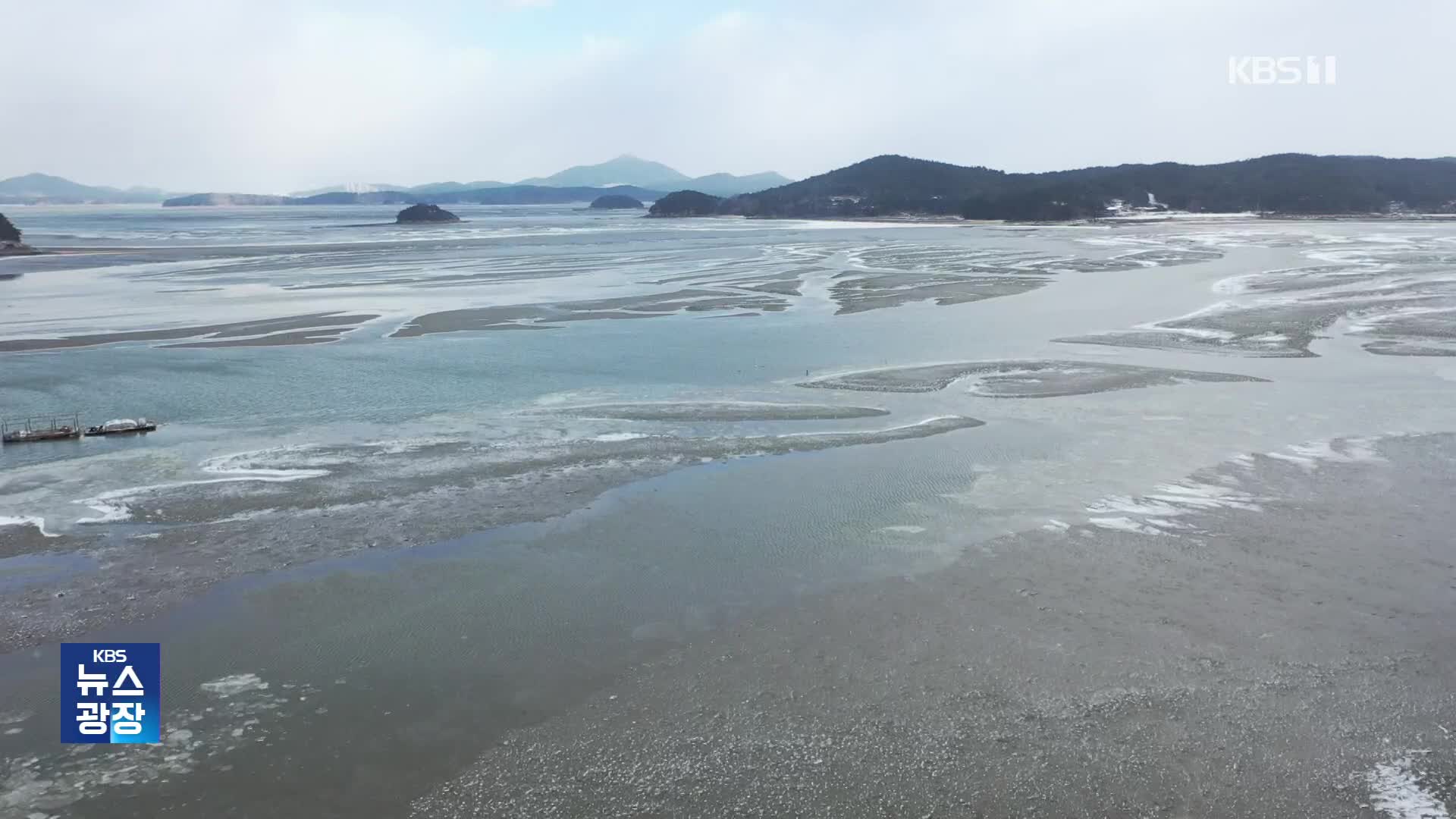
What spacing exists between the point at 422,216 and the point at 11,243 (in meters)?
37.2

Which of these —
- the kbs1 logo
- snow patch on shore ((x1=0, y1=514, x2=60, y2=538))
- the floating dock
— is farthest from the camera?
the floating dock

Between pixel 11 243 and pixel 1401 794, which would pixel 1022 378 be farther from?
pixel 11 243

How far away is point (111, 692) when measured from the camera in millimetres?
5840

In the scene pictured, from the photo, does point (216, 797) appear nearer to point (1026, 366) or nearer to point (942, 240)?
point (1026, 366)

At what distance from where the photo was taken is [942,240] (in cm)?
4762

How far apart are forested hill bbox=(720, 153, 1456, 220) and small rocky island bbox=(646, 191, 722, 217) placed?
1935 mm

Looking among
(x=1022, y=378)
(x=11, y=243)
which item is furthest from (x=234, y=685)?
(x=11, y=243)

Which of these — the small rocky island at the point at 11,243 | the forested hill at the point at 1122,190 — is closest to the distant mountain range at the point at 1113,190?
the forested hill at the point at 1122,190

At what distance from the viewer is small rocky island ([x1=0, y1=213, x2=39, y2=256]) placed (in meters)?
40.6

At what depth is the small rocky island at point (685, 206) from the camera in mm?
94625

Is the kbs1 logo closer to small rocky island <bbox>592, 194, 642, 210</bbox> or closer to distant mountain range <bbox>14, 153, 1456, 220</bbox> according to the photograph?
distant mountain range <bbox>14, 153, 1456, 220</bbox>

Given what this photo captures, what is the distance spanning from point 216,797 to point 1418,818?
19.5ft

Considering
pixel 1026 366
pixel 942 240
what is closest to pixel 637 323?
pixel 1026 366

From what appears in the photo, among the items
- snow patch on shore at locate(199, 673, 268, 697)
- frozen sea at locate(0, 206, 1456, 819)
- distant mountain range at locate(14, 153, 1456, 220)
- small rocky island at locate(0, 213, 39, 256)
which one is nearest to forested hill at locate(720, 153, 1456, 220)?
distant mountain range at locate(14, 153, 1456, 220)
